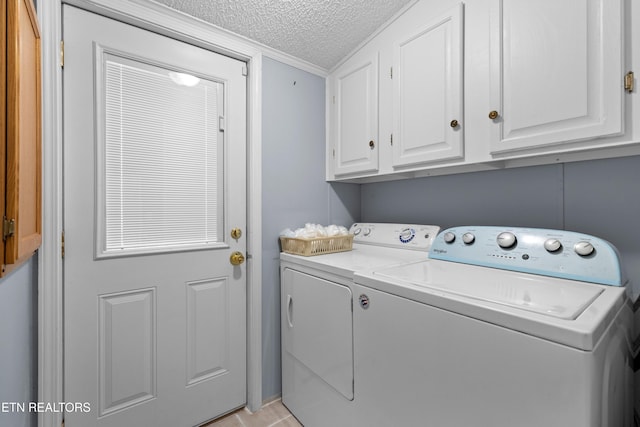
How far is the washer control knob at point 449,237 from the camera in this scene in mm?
1307

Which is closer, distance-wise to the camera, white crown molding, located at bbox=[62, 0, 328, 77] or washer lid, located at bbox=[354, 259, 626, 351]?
washer lid, located at bbox=[354, 259, 626, 351]

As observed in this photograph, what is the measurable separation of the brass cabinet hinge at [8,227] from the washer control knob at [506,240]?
155 cm

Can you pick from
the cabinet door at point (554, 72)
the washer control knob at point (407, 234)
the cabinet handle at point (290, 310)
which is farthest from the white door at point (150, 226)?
the cabinet door at point (554, 72)

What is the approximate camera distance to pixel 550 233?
1062mm

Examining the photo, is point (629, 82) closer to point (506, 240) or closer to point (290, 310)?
point (506, 240)

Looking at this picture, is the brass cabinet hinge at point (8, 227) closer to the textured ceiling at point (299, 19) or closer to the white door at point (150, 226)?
the white door at point (150, 226)

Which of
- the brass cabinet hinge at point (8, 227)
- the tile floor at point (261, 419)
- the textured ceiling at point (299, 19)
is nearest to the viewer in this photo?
the brass cabinet hinge at point (8, 227)

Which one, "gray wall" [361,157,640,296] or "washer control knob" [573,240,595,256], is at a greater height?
"gray wall" [361,157,640,296]

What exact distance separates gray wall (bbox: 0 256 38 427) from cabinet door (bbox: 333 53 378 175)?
1.62 metres

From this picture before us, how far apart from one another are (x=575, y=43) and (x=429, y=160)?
2.05 ft

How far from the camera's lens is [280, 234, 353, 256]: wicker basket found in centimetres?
160
